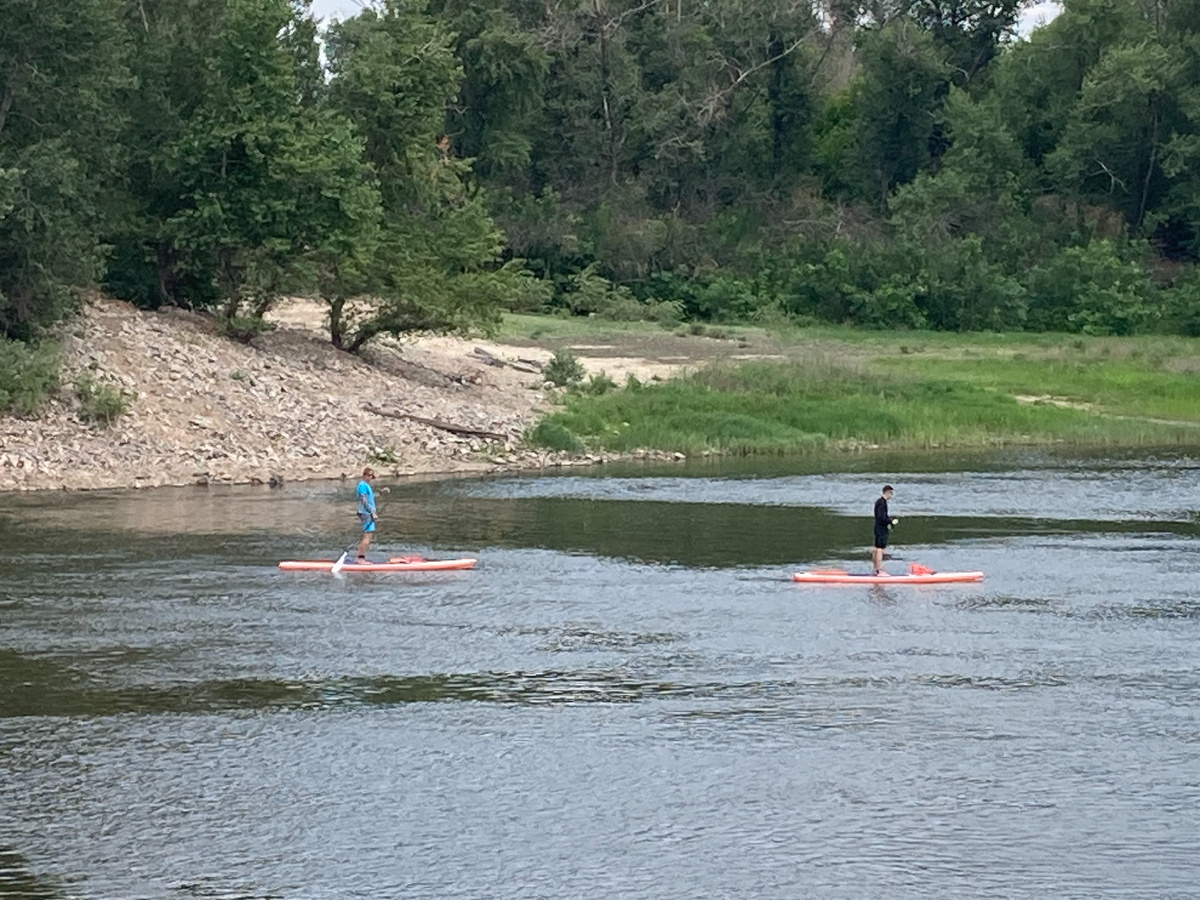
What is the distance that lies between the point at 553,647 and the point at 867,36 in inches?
2758

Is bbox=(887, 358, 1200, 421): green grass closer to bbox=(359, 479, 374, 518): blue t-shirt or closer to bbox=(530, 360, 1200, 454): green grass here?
bbox=(530, 360, 1200, 454): green grass

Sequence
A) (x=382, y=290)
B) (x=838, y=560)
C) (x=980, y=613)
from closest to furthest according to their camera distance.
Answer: (x=980, y=613), (x=838, y=560), (x=382, y=290)

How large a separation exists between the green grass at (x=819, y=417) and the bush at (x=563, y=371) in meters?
2.07

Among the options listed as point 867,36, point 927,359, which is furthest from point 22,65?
point 867,36

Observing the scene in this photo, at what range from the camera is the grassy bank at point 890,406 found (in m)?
49.1

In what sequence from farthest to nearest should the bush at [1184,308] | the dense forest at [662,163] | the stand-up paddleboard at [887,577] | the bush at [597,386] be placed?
1. the bush at [1184,308]
2. the bush at [597,386]
3. the dense forest at [662,163]
4. the stand-up paddleboard at [887,577]

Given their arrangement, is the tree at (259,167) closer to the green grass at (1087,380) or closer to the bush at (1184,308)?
the green grass at (1087,380)

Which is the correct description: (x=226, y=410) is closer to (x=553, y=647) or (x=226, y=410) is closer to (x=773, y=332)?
(x=553, y=647)

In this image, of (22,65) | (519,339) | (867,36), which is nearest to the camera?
(22,65)

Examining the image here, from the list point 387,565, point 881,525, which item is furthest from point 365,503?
point 881,525

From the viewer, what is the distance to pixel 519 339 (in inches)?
2478

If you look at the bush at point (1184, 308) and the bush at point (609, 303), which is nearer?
the bush at point (1184, 308)

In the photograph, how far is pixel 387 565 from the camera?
29.8 meters

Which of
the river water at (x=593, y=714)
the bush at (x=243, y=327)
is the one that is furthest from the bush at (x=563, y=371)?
the river water at (x=593, y=714)
